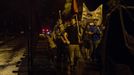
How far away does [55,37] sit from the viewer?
17406mm

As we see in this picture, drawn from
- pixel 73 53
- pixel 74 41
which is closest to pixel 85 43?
pixel 74 41

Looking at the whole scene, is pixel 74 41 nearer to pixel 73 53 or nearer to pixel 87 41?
pixel 73 53

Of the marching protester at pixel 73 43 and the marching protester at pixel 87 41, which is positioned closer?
the marching protester at pixel 73 43

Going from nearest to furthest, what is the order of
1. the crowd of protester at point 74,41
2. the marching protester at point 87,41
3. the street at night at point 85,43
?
the street at night at point 85,43, the crowd of protester at point 74,41, the marching protester at point 87,41

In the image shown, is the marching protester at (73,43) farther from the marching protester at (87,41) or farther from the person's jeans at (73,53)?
the marching protester at (87,41)

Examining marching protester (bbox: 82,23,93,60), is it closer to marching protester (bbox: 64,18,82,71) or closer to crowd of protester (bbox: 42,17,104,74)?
crowd of protester (bbox: 42,17,104,74)

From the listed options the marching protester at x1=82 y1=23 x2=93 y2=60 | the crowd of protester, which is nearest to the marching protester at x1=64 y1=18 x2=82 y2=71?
the crowd of protester

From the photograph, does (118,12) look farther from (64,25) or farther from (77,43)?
(64,25)

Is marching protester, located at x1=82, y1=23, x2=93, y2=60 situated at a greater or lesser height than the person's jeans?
greater

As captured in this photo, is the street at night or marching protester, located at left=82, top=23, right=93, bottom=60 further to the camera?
marching protester, located at left=82, top=23, right=93, bottom=60

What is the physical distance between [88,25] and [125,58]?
10.4m

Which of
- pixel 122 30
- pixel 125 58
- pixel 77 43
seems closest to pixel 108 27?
pixel 122 30

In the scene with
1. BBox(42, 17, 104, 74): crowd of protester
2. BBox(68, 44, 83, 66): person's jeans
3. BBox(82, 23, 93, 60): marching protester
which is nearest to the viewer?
BBox(68, 44, 83, 66): person's jeans

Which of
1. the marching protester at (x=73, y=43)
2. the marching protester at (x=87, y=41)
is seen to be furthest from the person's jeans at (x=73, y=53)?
the marching protester at (x=87, y=41)
